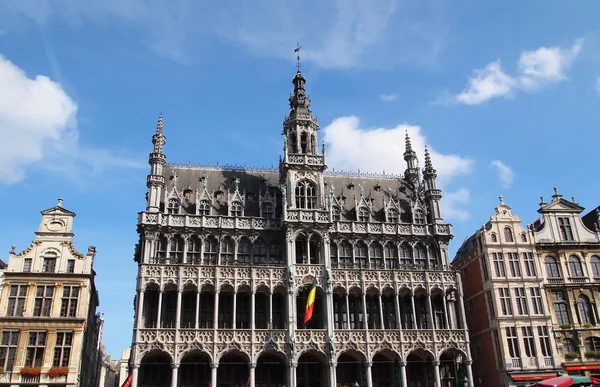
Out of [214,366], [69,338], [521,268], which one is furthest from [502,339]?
[69,338]

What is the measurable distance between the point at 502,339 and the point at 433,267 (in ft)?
30.0

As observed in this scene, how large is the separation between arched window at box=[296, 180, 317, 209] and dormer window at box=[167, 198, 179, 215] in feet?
38.4

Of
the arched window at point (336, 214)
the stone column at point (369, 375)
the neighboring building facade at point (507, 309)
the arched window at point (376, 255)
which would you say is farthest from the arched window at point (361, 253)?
the neighboring building facade at point (507, 309)

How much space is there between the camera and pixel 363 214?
55.7 metres

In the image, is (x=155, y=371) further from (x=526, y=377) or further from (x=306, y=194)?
(x=526, y=377)

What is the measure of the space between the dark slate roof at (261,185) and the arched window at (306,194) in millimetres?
3062

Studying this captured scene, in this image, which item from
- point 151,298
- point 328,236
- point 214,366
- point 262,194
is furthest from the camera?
point 262,194

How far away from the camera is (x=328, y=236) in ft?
167

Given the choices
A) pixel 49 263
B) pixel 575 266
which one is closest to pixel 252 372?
pixel 49 263

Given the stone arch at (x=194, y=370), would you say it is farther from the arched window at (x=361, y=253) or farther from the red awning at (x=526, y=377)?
the red awning at (x=526, y=377)

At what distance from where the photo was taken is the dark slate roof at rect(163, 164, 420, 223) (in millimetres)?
54188

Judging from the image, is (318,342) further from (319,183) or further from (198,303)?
(319,183)

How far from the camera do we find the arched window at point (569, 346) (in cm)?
5103

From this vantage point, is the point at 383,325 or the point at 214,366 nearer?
the point at 214,366
